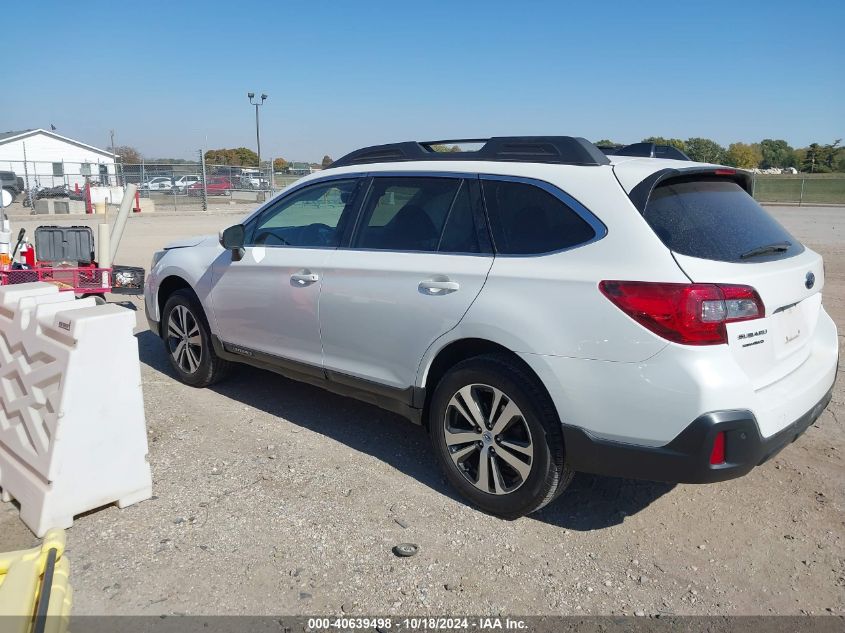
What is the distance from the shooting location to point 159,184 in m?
38.7

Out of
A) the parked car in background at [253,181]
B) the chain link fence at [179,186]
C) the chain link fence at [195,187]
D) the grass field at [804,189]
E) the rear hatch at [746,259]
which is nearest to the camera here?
the rear hatch at [746,259]

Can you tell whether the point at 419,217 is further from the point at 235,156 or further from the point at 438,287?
the point at 235,156

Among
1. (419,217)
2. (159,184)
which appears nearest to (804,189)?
(159,184)

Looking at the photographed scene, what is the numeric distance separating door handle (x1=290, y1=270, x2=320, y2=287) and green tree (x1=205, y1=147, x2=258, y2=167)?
80.0m

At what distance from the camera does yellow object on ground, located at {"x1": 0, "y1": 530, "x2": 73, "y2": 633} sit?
2.21 metres

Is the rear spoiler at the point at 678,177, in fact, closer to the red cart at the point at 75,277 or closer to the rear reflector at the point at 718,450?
the rear reflector at the point at 718,450

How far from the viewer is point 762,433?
2961 mm

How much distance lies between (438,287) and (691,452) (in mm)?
1456

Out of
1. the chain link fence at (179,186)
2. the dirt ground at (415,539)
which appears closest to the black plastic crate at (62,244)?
the dirt ground at (415,539)

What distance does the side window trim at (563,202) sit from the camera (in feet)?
10.4

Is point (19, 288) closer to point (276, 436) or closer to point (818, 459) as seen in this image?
point (276, 436)

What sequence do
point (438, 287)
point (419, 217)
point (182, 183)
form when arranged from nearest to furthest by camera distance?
point (438, 287) < point (419, 217) < point (182, 183)

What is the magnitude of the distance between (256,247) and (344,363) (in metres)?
1.20

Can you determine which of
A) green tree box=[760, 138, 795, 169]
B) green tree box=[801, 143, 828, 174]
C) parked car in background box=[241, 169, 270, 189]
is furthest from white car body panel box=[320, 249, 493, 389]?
green tree box=[760, 138, 795, 169]
